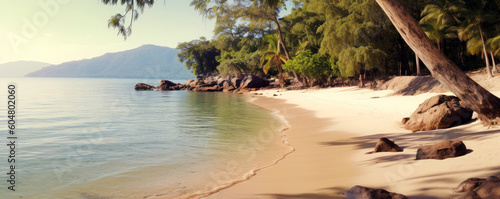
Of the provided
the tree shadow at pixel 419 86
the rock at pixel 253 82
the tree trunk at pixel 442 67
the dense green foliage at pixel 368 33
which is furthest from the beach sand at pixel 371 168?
the rock at pixel 253 82

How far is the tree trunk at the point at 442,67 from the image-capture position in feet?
25.9

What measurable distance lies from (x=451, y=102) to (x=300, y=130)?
5.24 metres

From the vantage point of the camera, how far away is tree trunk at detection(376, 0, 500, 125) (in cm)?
790

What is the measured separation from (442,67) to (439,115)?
2.13 m

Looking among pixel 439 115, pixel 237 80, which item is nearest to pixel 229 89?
pixel 237 80

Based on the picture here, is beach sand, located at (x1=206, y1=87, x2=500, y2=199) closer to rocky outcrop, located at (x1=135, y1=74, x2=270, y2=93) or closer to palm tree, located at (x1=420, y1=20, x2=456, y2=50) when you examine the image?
palm tree, located at (x1=420, y1=20, x2=456, y2=50)

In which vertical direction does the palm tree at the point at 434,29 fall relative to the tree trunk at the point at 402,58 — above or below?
above

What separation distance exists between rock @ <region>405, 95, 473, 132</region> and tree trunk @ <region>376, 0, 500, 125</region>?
3.64 feet

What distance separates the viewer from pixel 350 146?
30.8 ft

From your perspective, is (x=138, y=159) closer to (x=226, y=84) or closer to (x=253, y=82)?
(x=253, y=82)

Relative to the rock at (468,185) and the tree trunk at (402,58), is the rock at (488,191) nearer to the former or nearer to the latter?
the rock at (468,185)

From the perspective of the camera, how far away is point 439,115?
9805 millimetres

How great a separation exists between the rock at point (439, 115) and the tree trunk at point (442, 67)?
1.11m

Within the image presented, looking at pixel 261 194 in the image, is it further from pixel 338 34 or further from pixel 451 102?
pixel 338 34
